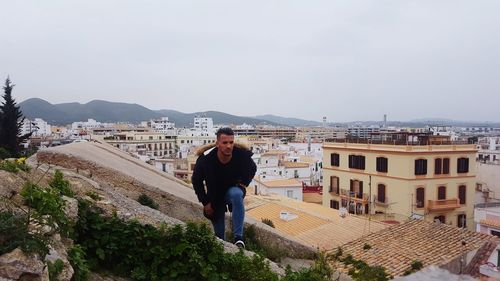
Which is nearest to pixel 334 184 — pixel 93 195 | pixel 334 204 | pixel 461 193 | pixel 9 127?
pixel 334 204

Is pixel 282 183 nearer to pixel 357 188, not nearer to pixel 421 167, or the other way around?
pixel 357 188

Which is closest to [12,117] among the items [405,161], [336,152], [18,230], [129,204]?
[336,152]

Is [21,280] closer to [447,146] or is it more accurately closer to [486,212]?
[486,212]

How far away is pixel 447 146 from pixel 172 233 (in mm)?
29957

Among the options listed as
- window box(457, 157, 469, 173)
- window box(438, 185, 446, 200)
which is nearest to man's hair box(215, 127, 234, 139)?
window box(438, 185, 446, 200)

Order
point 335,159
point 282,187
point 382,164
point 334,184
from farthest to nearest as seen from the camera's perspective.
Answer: point 282,187, point 334,184, point 335,159, point 382,164

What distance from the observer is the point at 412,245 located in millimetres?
11820

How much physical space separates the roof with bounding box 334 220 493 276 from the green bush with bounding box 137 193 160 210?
504 cm

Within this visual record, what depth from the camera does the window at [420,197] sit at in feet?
99.2

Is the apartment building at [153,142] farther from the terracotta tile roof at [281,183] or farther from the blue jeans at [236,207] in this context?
the blue jeans at [236,207]

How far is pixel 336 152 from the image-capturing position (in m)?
35.1

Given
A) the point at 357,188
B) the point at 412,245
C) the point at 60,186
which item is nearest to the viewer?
the point at 60,186

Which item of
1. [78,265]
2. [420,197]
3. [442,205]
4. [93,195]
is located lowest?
[442,205]

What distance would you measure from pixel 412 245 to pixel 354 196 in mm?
21869
